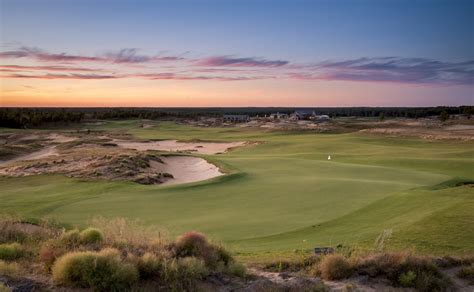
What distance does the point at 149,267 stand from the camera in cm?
826

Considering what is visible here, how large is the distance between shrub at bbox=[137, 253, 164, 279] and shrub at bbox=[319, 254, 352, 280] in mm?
2975

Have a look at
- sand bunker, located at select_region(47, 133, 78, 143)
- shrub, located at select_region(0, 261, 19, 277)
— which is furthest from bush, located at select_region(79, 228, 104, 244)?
sand bunker, located at select_region(47, 133, 78, 143)

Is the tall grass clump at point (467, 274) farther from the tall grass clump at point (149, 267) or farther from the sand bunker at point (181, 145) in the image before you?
the sand bunker at point (181, 145)

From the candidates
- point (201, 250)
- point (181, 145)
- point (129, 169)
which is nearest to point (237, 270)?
point (201, 250)

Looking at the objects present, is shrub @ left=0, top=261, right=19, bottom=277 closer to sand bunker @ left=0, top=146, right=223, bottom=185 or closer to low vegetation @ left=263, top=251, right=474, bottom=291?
low vegetation @ left=263, top=251, right=474, bottom=291

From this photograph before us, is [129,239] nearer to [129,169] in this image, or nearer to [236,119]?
[129,169]

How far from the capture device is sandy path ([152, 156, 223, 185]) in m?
28.7

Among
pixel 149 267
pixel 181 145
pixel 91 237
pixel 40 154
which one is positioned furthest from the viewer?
pixel 181 145

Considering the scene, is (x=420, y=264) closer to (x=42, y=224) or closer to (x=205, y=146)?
(x=42, y=224)

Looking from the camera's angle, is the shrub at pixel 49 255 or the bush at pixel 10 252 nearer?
the shrub at pixel 49 255

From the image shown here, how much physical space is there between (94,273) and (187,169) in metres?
25.8

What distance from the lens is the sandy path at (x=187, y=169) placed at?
1131 inches

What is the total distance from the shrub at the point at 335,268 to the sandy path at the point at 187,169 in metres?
18.6

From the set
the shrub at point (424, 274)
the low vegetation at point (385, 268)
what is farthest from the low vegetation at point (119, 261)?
the shrub at point (424, 274)
